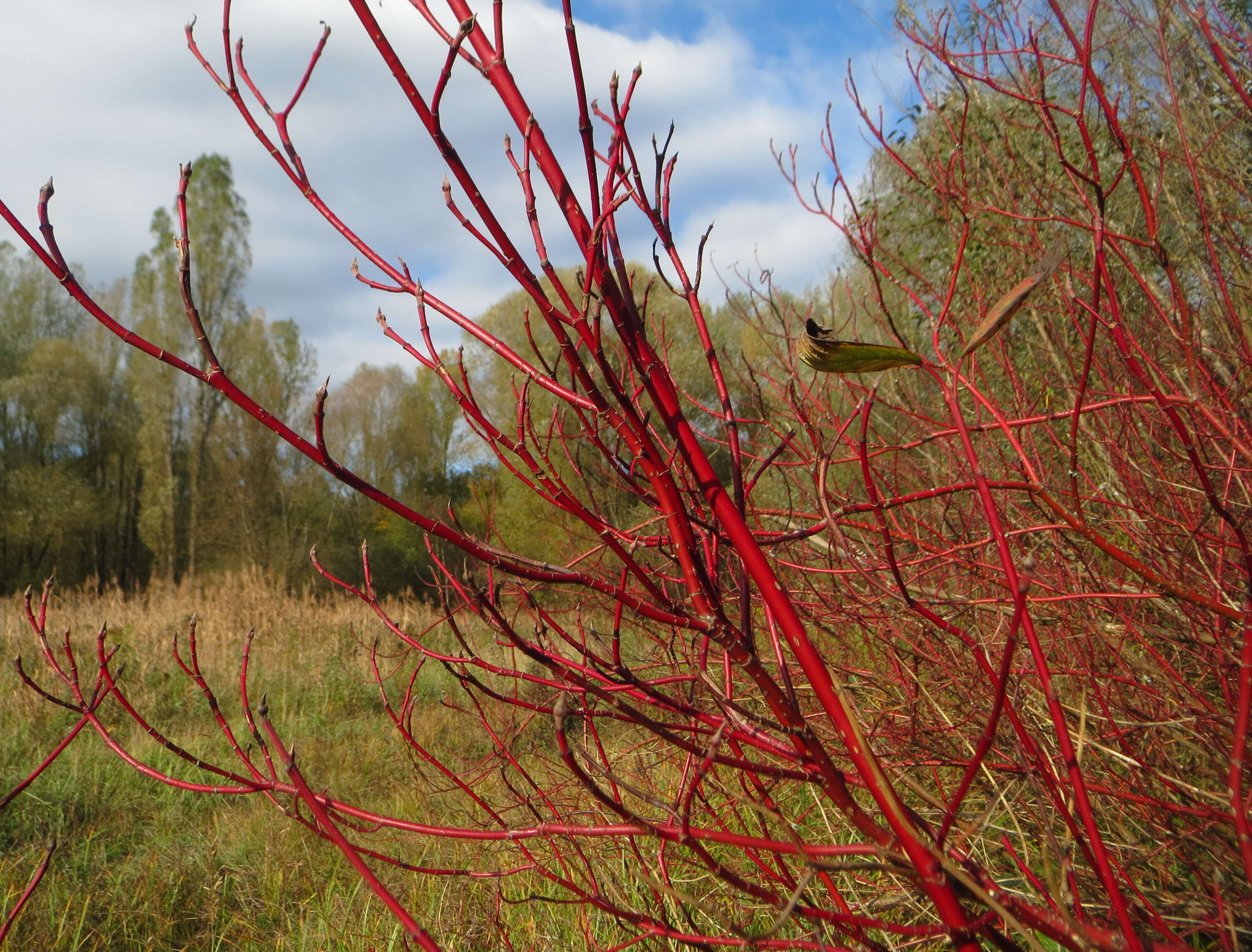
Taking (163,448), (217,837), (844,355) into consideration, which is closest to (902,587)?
(844,355)

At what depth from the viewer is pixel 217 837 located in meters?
3.76

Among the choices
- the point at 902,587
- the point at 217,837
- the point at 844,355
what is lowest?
the point at 217,837

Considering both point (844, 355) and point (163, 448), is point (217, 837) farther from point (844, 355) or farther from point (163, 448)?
point (163, 448)

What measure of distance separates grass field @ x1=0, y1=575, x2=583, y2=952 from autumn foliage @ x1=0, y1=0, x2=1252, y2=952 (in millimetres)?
259

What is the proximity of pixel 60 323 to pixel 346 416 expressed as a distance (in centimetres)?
A: 745

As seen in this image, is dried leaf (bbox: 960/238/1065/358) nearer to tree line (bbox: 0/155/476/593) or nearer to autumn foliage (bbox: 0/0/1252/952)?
autumn foliage (bbox: 0/0/1252/952)

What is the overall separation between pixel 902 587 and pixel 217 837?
158 inches

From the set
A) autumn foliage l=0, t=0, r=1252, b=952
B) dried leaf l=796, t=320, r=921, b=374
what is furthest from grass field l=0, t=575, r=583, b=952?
dried leaf l=796, t=320, r=921, b=374

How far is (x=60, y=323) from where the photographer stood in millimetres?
21391

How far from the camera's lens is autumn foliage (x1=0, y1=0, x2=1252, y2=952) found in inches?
27.1

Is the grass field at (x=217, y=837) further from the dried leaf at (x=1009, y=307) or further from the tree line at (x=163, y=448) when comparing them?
the tree line at (x=163, y=448)

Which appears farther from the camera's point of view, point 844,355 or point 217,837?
point 217,837

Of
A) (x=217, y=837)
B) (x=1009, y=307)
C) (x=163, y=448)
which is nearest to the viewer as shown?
(x=1009, y=307)

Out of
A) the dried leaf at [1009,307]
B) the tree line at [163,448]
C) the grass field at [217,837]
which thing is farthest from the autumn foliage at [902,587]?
the tree line at [163,448]
